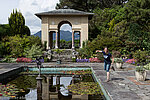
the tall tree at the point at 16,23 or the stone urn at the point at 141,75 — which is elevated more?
the tall tree at the point at 16,23

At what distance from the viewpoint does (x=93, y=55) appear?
21828 mm

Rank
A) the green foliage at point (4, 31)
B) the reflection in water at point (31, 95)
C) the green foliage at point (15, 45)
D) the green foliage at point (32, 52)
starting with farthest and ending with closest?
the green foliage at point (4, 31)
the green foliage at point (15, 45)
the green foliage at point (32, 52)
the reflection in water at point (31, 95)

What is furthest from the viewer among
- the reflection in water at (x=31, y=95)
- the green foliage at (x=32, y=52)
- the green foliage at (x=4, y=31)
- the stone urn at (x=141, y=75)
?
the green foliage at (x=4, y=31)

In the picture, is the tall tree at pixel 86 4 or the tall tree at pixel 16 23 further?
the tall tree at pixel 86 4

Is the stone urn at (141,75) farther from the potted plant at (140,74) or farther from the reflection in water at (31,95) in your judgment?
the reflection in water at (31,95)

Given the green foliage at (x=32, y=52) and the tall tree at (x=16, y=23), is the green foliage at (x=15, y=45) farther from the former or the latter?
the tall tree at (x=16, y=23)

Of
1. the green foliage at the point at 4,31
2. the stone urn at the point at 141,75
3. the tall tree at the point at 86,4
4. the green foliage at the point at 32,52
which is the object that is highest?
the tall tree at the point at 86,4

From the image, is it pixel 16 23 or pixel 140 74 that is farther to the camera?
pixel 16 23

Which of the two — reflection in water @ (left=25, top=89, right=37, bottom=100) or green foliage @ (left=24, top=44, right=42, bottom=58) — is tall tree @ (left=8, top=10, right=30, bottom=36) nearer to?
green foliage @ (left=24, top=44, right=42, bottom=58)

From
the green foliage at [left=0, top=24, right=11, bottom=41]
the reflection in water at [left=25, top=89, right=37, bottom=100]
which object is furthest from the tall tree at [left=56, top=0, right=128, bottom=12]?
the reflection in water at [left=25, top=89, right=37, bottom=100]

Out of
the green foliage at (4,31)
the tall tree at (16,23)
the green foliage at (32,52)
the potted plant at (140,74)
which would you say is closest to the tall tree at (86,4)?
the tall tree at (16,23)

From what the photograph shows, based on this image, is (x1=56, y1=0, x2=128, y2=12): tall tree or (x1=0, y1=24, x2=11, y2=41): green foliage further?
(x1=56, y1=0, x2=128, y2=12): tall tree

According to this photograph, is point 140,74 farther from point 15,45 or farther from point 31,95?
point 15,45

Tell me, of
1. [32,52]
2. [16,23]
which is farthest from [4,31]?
[32,52]
